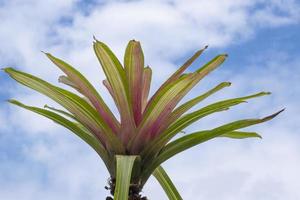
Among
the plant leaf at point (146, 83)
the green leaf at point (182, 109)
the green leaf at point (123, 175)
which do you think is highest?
the plant leaf at point (146, 83)

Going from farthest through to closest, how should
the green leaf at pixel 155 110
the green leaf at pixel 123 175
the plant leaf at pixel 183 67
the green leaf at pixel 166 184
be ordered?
1. the green leaf at pixel 166 184
2. the plant leaf at pixel 183 67
3. the green leaf at pixel 155 110
4. the green leaf at pixel 123 175

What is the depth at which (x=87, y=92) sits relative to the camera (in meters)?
3.31

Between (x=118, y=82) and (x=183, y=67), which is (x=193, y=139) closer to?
(x=183, y=67)

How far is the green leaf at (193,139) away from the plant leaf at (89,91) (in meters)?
0.31

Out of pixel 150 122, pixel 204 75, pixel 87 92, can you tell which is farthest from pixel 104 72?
pixel 204 75

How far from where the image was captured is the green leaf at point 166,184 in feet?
13.5

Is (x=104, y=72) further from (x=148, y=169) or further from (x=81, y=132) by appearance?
(x=148, y=169)

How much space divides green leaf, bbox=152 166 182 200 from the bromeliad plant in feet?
2.68

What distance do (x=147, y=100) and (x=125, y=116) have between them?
43 cm

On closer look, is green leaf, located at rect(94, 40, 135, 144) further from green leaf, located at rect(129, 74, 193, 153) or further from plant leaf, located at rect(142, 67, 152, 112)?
plant leaf, located at rect(142, 67, 152, 112)

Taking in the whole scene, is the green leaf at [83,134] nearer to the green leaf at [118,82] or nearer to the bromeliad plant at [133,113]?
the bromeliad plant at [133,113]

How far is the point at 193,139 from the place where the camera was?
11.0ft

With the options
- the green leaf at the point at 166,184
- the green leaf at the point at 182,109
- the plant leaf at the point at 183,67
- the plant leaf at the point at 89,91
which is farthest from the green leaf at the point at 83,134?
the green leaf at the point at 166,184

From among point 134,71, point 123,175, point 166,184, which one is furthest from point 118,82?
point 166,184
